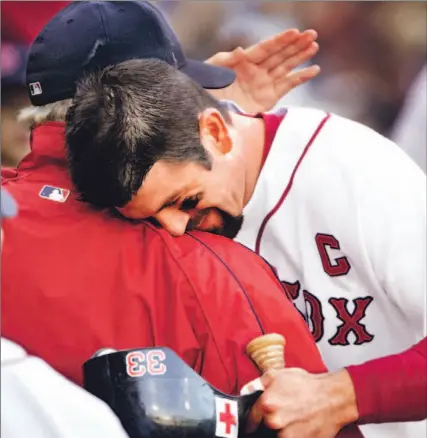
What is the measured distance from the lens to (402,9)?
78 cm

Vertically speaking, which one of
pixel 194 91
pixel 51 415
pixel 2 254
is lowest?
pixel 51 415

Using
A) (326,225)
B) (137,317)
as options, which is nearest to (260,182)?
(326,225)

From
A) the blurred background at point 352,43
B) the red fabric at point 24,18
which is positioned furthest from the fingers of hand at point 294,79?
the red fabric at point 24,18

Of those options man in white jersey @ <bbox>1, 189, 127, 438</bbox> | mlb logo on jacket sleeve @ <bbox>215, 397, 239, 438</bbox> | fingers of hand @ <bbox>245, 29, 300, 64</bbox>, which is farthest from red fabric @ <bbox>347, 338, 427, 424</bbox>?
fingers of hand @ <bbox>245, 29, 300, 64</bbox>

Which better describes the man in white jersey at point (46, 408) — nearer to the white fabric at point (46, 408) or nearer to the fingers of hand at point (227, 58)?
the white fabric at point (46, 408)

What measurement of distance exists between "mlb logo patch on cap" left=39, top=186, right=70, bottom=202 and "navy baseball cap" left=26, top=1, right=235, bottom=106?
0.30ft

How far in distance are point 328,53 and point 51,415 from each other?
46 cm

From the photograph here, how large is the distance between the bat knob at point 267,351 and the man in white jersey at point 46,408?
13 centimetres

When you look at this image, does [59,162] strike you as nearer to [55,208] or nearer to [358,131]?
[55,208]

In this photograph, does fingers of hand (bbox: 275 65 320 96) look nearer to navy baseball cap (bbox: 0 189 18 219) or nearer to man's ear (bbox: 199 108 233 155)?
man's ear (bbox: 199 108 233 155)

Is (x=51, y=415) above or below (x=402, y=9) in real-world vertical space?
below

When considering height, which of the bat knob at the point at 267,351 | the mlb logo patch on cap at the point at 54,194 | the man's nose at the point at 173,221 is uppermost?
the mlb logo patch on cap at the point at 54,194

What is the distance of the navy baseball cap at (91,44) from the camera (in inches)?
28.4

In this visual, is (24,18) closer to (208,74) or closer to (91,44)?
(91,44)
